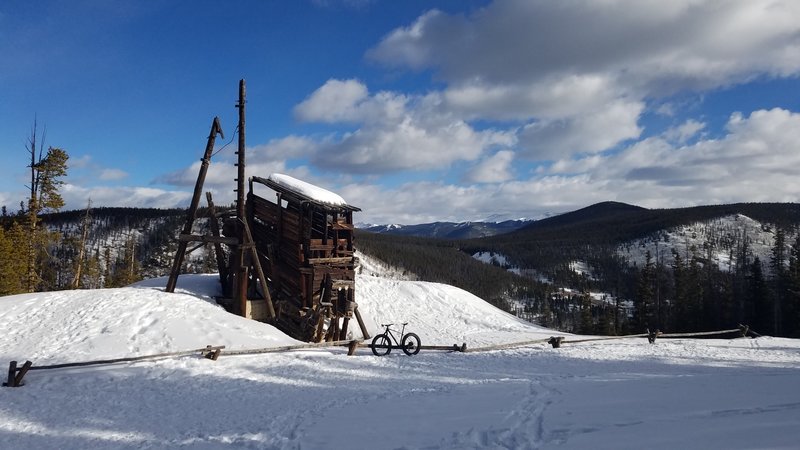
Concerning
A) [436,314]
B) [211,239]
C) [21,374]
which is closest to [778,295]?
[436,314]

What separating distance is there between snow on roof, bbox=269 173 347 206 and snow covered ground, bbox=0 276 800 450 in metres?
6.69

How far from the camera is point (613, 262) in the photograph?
196m

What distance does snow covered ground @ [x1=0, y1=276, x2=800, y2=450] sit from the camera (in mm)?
7664

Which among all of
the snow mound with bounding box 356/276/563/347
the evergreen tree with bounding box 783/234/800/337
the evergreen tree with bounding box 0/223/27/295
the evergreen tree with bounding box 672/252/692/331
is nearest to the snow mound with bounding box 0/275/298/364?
the snow mound with bounding box 356/276/563/347

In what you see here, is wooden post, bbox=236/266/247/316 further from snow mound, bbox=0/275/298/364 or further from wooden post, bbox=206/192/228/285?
wooden post, bbox=206/192/228/285

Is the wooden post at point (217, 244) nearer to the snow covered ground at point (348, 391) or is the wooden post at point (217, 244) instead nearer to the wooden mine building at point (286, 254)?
the wooden mine building at point (286, 254)

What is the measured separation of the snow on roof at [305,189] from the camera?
23.0 metres

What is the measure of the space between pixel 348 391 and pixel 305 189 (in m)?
13.3

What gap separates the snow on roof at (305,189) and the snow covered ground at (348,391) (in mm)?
6688

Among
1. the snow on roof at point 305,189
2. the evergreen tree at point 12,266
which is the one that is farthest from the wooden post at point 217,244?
the evergreen tree at point 12,266

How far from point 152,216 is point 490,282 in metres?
141

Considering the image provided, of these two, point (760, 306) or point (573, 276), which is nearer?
point (760, 306)

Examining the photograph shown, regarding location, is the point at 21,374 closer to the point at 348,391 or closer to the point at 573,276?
the point at 348,391

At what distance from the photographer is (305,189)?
23.1 meters
